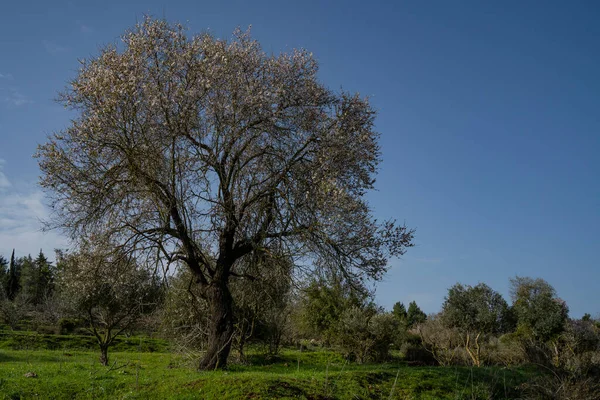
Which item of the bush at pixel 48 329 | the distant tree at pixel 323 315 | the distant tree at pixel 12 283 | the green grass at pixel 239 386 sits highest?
the distant tree at pixel 12 283

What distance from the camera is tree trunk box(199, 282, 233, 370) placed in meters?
16.3

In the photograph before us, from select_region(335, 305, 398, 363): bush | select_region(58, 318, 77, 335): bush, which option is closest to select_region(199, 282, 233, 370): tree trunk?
select_region(335, 305, 398, 363): bush

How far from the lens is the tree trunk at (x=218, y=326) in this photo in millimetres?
16342

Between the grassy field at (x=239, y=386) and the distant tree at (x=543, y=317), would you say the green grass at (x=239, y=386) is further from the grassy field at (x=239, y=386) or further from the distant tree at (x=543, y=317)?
the distant tree at (x=543, y=317)

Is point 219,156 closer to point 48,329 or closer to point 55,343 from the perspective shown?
point 55,343

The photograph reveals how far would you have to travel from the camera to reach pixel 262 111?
16219 mm

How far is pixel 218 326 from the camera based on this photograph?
54.0 feet

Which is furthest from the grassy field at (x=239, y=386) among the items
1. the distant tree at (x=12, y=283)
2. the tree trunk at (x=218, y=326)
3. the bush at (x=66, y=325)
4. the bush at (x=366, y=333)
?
the distant tree at (x=12, y=283)

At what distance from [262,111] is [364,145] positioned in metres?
3.91

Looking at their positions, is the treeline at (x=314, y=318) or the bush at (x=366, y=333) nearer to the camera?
the treeline at (x=314, y=318)

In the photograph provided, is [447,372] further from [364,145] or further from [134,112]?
[134,112]

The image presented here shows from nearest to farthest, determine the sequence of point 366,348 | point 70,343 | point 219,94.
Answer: point 219,94, point 366,348, point 70,343

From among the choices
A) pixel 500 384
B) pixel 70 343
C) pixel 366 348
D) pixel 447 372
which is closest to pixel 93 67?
pixel 447 372

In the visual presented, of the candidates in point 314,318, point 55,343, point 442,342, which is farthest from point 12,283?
point 442,342
